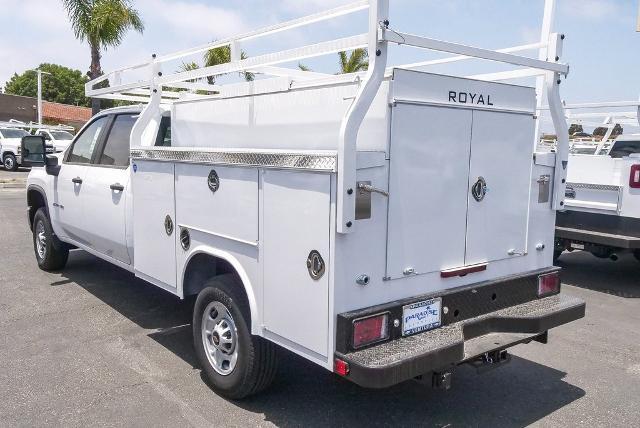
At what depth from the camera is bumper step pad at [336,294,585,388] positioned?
9.69 feet

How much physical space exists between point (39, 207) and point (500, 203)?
590 centimetres

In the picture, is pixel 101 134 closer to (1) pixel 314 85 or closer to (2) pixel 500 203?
(1) pixel 314 85

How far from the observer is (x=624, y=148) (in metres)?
8.92

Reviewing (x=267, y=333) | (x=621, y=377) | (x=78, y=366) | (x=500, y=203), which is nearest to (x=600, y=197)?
(x=621, y=377)

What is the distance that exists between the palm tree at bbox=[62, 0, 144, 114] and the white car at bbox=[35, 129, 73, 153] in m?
3.96

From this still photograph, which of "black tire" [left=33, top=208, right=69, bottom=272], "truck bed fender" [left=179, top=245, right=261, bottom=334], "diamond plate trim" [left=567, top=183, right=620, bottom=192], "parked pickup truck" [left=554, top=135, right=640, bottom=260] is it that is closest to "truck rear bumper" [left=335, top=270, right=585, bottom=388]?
"truck bed fender" [left=179, top=245, right=261, bottom=334]

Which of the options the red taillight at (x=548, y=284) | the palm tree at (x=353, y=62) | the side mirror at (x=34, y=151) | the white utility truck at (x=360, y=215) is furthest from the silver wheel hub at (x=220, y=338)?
the palm tree at (x=353, y=62)

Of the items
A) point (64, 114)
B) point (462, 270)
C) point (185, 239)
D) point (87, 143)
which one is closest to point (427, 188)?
point (462, 270)

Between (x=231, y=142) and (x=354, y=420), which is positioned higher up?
(x=231, y=142)

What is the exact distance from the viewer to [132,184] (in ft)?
16.3

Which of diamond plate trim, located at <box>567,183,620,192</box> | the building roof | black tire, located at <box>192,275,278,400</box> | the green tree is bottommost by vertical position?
black tire, located at <box>192,275,278,400</box>

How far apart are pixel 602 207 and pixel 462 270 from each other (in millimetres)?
4467

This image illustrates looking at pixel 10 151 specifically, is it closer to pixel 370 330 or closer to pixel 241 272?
pixel 241 272

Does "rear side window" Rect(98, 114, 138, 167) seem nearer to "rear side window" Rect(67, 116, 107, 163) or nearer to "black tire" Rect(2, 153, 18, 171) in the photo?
"rear side window" Rect(67, 116, 107, 163)
